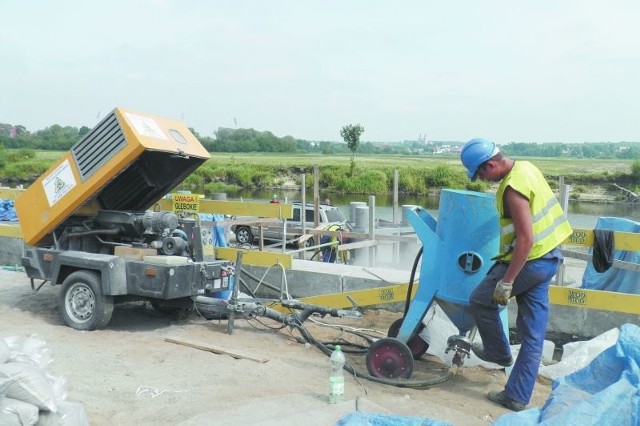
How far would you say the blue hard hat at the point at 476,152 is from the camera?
4.82 metres

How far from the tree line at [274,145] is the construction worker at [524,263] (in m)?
59.8

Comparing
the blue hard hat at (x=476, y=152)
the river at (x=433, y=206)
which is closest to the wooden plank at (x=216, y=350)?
the blue hard hat at (x=476, y=152)

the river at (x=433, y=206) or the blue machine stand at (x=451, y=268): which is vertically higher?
the blue machine stand at (x=451, y=268)

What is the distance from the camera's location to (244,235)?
2003cm

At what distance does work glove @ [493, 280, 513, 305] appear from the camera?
4.62 m

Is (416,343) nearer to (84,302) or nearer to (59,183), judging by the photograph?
(84,302)

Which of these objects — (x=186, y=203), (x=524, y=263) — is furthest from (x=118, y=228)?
(x=524, y=263)

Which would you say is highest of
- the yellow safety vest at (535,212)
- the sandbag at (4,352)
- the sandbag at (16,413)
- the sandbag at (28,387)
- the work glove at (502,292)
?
the yellow safety vest at (535,212)

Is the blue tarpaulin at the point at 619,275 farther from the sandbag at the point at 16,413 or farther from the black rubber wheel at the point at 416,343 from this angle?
the sandbag at the point at 16,413

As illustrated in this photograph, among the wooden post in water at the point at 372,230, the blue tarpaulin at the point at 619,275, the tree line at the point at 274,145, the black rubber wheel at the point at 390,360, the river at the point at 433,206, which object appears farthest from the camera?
the tree line at the point at 274,145

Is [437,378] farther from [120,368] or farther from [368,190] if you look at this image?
[368,190]

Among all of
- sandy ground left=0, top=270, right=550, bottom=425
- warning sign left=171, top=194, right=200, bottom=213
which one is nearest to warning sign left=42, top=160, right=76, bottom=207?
sandy ground left=0, top=270, right=550, bottom=425

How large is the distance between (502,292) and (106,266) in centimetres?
410

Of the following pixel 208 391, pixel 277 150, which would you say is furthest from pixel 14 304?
pixel 277 150
